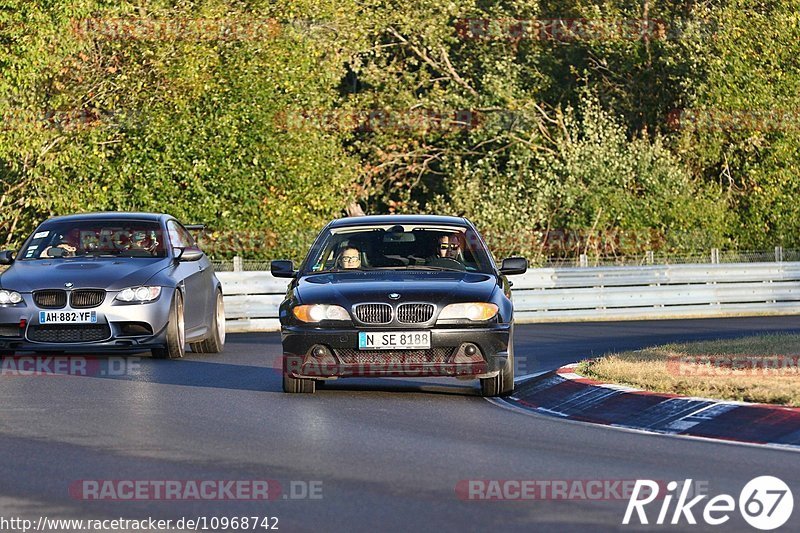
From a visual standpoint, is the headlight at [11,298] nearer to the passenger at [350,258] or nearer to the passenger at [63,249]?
the passenger at [63,249]

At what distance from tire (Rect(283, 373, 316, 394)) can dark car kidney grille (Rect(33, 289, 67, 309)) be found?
3.83 meters

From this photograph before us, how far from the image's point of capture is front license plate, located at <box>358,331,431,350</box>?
12984mm

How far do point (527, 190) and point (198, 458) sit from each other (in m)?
30.5

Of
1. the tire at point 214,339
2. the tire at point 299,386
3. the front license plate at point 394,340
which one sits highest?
the front license plate at point 394,340

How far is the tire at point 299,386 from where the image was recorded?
13797 millimetres

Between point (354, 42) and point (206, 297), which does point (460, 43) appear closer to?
point (354, 42)

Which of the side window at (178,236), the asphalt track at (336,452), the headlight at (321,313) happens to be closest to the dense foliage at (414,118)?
the side window at (178,236)

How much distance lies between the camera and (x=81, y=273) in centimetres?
1708

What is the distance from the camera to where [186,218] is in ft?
112

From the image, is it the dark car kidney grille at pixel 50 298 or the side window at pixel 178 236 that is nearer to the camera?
the dark car kidney grille at pixel 50 298

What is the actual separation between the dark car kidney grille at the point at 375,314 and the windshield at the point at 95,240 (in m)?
5.56

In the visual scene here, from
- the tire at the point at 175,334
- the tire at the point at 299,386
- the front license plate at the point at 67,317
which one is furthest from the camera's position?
the tire at the point at 175,334

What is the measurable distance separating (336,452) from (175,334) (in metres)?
7.90

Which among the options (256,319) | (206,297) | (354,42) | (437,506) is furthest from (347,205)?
(437,506)
